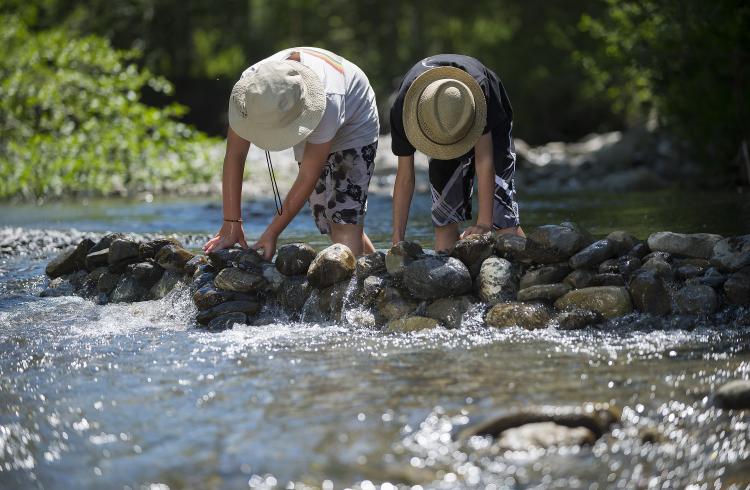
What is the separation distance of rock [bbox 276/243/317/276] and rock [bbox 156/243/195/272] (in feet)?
2.59

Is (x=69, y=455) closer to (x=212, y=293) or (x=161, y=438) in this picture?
(x=161, y=438)

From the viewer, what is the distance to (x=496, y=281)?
591 centimetres

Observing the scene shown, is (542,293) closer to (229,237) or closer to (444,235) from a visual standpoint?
(444,235)

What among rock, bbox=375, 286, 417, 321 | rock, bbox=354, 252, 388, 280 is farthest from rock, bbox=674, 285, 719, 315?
rock, bbox=354, 252, 388, 280

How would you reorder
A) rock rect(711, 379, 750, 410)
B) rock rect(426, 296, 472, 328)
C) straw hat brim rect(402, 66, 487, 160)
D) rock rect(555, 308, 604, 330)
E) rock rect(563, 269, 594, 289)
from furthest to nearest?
straw hat brim rect(402, 66, 487, 160) < rock rect(563, 269, 594, 289) < rock rect(426, 296, 472, 328) < rock rect(555, 308, 604, 330) < rock rect(711, 379, 750, 410)

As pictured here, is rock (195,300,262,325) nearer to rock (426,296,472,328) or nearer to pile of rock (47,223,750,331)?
pile of rock (47,223,750,331)

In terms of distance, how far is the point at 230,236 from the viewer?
650 cm

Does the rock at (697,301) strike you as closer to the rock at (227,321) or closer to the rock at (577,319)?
the rock at (577,319)

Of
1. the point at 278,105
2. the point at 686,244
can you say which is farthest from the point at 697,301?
the point at 278,105

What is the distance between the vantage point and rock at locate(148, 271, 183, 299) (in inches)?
263

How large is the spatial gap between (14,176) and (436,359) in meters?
13.2

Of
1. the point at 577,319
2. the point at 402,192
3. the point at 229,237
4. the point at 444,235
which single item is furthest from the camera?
the point at 444,235

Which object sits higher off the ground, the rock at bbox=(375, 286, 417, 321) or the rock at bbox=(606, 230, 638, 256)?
the rock at bbox=(606, 230, 638, 256)

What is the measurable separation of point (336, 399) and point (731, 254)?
2767 mm
